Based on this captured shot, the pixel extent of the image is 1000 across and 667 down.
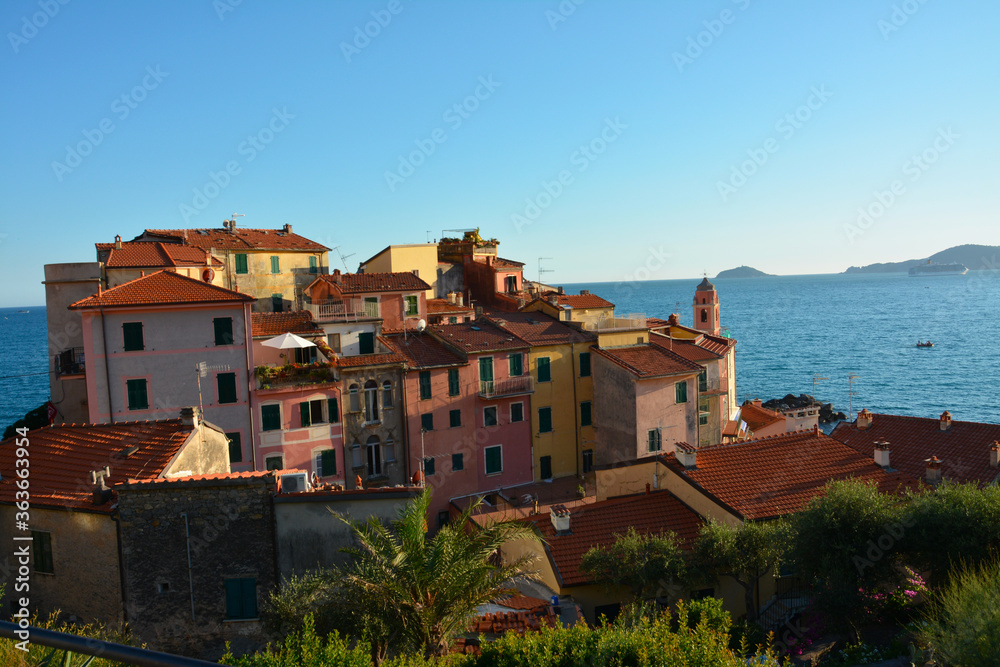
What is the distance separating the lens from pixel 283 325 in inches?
1458

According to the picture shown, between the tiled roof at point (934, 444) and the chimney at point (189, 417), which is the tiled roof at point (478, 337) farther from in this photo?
the chimney at point (189, 417)

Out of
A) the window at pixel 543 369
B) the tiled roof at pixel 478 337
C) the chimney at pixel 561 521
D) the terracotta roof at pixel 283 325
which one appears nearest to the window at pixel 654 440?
the window at pixel 543 369

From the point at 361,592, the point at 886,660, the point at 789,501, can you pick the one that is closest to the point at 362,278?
the point at 789,501

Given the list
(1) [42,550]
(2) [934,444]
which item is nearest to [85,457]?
(1) [42,550]

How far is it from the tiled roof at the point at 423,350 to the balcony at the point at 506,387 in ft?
6.16

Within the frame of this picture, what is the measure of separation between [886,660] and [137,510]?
50.8 ft

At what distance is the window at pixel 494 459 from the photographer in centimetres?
3784

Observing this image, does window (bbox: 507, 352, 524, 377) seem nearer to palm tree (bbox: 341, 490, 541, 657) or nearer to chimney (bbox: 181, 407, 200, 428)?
chimney (bbox: 181, 407, 200, 428)

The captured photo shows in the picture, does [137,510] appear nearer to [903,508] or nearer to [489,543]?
[489,543]

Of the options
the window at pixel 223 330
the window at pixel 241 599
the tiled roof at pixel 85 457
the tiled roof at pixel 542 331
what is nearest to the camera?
the window at pixel 241 599

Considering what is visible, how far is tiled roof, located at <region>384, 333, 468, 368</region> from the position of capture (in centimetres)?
3653

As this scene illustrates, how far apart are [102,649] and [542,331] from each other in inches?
1500

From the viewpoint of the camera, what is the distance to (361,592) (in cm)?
1321

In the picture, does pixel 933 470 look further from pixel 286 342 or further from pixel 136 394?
pixel 136 394
